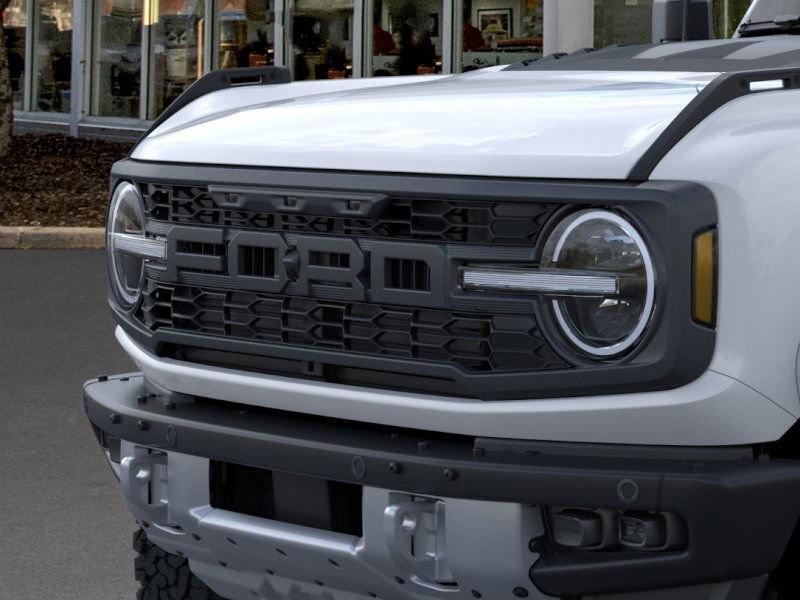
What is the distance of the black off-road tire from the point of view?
382 centimetres

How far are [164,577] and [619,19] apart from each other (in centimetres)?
1644

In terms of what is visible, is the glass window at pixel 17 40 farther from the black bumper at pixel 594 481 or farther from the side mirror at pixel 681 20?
the black bumper at pixel 594 481

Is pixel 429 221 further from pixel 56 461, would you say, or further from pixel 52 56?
pixel 52 56

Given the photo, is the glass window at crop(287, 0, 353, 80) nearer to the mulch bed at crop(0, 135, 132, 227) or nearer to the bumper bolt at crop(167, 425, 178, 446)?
the mulch bed at crop(0, 135, 132, 227)

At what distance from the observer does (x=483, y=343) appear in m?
2.93

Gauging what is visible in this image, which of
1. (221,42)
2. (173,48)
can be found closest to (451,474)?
(221,42)

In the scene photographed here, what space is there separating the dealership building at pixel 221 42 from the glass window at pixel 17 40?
0.06ft

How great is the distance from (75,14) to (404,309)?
71.4 ft

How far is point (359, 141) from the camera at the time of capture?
312 centimetres

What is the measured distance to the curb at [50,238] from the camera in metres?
13.0

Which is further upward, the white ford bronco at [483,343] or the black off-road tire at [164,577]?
the white ford bronco at [483,343]

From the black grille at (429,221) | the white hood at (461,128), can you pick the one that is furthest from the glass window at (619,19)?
the black grille at (429,221)

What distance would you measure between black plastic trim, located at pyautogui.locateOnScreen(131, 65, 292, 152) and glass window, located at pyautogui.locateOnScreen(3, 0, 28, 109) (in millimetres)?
21731

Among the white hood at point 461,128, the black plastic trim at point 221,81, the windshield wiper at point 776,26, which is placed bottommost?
the white hood at point 461,128
